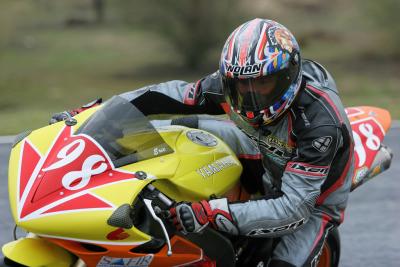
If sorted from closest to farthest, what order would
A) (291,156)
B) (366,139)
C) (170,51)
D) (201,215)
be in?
(201,215), (291,156), (366,139), (170,51)

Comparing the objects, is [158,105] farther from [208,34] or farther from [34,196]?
[208,34]

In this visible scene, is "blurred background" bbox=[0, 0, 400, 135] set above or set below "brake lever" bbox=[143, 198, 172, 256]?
below

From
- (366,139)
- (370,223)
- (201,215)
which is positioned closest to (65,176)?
(201,215)

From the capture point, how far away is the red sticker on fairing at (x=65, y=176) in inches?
107

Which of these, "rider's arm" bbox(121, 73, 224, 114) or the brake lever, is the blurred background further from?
the brake lever

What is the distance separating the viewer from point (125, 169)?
2885 millimetres

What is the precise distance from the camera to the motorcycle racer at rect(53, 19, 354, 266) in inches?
116

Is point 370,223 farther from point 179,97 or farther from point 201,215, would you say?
point 201,215

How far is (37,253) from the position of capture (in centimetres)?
279

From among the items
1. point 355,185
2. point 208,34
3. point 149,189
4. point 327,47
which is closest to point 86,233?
point 149,189

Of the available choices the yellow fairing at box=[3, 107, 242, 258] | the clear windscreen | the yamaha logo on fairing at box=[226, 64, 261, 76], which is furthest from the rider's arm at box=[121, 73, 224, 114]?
the yamaha logo on fairing at box=[226, 64, 261, 76]

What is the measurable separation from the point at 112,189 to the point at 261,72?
0.75 metres

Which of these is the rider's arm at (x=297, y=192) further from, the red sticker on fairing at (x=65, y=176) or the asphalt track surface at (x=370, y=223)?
the asphalt track surface at (x=370, y=223)

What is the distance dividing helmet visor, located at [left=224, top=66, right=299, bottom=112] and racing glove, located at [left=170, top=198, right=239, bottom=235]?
0.41 meters
